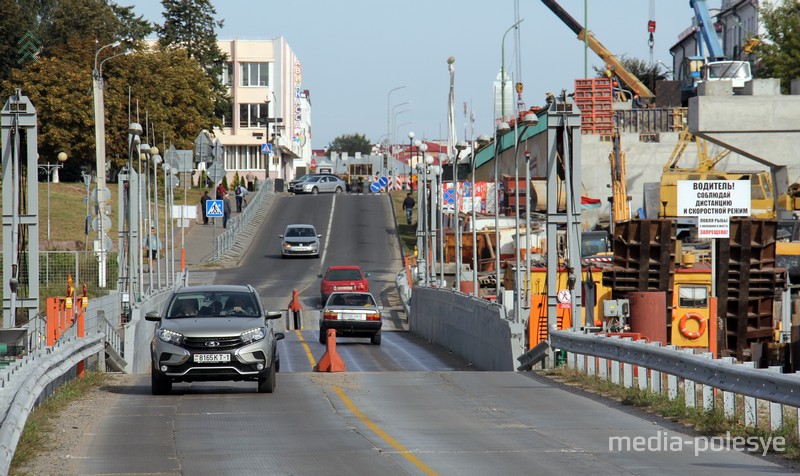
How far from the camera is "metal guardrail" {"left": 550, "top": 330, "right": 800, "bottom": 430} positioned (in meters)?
12.0

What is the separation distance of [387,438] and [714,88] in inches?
1602

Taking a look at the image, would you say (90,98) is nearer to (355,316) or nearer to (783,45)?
(783,45)

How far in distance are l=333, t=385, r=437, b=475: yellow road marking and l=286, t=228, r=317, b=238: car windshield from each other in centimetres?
4794

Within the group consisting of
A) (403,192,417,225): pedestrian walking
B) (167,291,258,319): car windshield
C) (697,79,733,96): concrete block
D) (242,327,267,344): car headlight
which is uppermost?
(697,79,733,96): concrete block

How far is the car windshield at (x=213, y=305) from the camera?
18641 mm

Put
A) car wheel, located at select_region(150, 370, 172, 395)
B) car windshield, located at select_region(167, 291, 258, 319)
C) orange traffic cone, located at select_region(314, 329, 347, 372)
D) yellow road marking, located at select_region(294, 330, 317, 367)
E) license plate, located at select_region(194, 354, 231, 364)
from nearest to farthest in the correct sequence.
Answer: license plate, located at select_region(194, 354, 231, 364) < car wheel, located at select_region(150, 370, 172, 395) < car windshield, located at select_region(167, 291, 258, 319) < orange traffic cone, located at select_region(314, 329, 347, 372) < yellow road marking, located at select_region(294, 330, 317, 367)

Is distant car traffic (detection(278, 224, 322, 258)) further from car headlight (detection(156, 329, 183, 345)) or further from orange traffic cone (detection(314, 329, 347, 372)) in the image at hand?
car headlight (detection(156, 329, 183, 345))

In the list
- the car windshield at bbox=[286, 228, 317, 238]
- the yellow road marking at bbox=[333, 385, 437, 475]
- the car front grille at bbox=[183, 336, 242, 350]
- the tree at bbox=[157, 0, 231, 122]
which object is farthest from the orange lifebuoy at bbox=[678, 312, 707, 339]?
the tree at bbox=[157, 0, 231, 122]

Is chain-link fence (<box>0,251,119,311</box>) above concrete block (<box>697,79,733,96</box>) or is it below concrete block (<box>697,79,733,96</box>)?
below

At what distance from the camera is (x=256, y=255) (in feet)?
220

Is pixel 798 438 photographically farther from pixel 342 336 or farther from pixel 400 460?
pixel 342 336

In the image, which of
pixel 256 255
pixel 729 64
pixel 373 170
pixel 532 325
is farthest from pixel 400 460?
pixel 373 170

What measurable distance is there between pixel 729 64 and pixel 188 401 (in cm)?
5792

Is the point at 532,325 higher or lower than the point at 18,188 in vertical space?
lower
